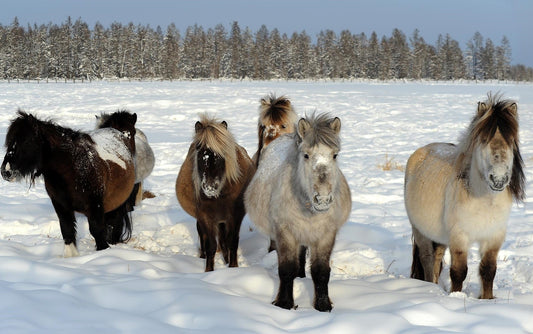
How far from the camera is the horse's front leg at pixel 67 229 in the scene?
5402 mm

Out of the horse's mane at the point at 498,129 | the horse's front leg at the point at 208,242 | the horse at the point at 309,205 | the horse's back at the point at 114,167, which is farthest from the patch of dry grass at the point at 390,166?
the horse at the point at 309,205

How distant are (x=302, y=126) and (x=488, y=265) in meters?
2.20

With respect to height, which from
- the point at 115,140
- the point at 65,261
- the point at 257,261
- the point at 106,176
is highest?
the point at 115,140

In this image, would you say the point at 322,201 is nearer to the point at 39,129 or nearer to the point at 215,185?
the point at 215,185

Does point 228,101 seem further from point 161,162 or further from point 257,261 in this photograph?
point 257,261

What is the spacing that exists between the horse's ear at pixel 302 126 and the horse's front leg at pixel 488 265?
203 centimetres

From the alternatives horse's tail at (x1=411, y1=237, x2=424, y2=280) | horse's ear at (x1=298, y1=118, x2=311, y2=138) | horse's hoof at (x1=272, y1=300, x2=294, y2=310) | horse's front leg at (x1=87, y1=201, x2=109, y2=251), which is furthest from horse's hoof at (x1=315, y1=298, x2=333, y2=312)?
horse's front leg at (x1=87, y1=201, x2=109, y2=251)

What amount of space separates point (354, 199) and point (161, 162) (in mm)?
5954

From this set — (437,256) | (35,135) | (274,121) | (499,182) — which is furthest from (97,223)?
(499,182)

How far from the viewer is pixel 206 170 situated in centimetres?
538

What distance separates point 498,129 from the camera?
3955 mm

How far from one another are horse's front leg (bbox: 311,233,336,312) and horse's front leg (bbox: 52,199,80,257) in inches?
118

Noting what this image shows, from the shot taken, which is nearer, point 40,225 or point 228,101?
point 40,225

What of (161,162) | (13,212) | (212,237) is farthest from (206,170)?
(161,162)
